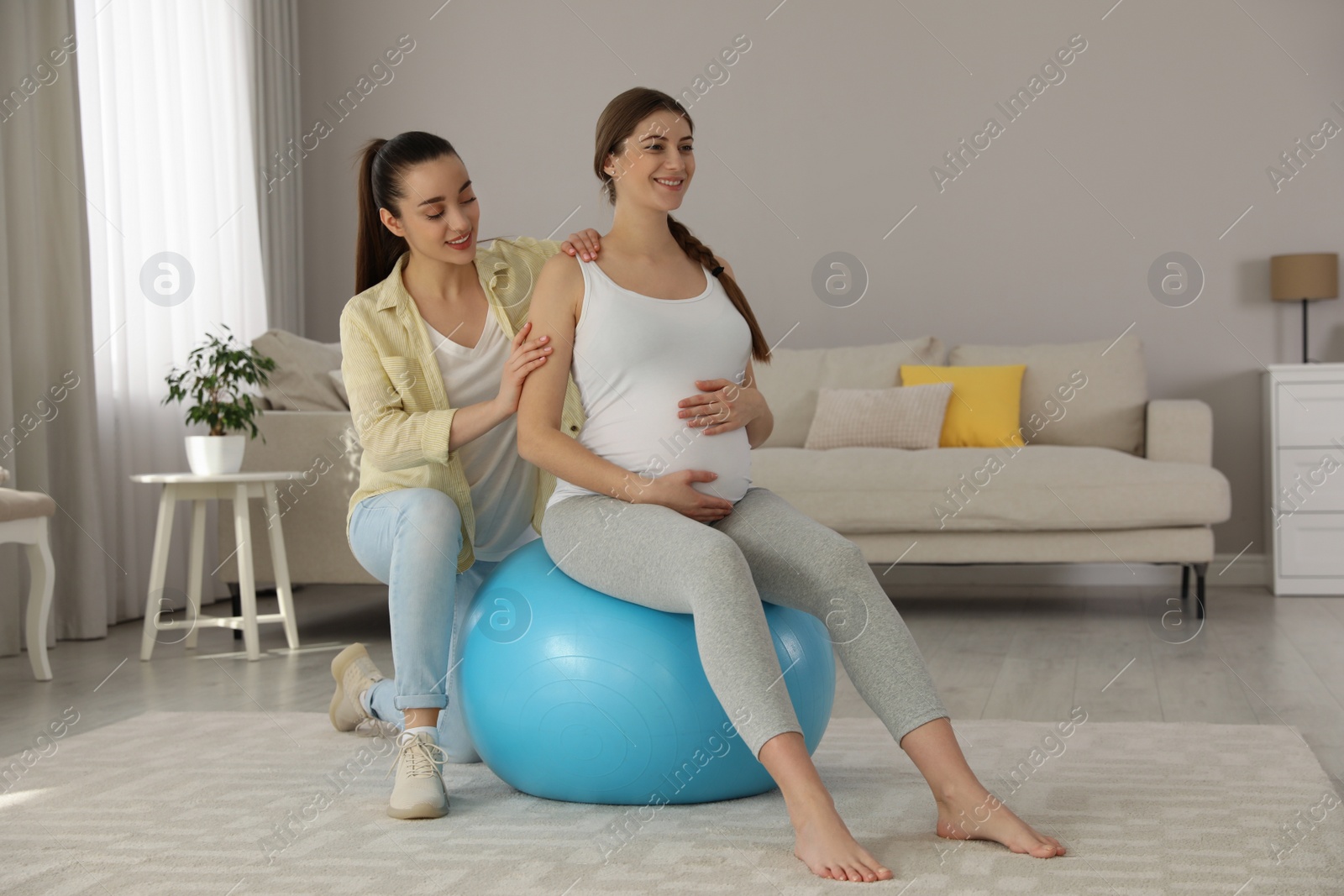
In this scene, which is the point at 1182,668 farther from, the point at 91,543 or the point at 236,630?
the point at 91,543

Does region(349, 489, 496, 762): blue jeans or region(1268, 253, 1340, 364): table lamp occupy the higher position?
region(1268, 253, 1340, 364): table lamp

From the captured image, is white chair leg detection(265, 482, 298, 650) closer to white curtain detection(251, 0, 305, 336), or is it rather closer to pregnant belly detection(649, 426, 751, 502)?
white curtain detection(251, 0, 305, 336)

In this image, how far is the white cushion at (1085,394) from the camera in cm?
426

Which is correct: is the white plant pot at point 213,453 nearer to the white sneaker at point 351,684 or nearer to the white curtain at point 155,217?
the white curtain at point 155,217

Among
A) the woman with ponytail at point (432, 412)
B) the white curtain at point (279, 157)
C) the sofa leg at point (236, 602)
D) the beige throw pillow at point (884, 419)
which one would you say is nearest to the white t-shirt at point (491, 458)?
the woman with ponytail at point (432, 412)

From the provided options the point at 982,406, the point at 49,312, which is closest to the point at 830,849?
the point at 982,406

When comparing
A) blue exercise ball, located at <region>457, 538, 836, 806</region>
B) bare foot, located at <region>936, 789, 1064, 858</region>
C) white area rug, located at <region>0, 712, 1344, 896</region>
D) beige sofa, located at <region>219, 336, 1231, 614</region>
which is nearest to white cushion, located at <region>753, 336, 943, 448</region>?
beige sofa, located at <region>219, 336, 1231, 614</region>

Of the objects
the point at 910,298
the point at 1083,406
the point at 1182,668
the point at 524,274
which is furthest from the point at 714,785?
the point at 910,298

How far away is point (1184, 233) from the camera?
15.1 feet

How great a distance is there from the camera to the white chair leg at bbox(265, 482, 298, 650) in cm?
345

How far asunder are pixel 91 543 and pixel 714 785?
105 inches

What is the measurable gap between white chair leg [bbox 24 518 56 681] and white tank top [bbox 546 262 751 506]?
72.9 inches

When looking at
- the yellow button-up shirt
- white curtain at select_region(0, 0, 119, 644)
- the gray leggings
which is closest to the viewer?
the gray leggings

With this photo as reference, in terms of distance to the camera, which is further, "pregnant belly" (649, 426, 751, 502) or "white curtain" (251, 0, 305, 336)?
"white curtain" (251, 0, 305, 336)
